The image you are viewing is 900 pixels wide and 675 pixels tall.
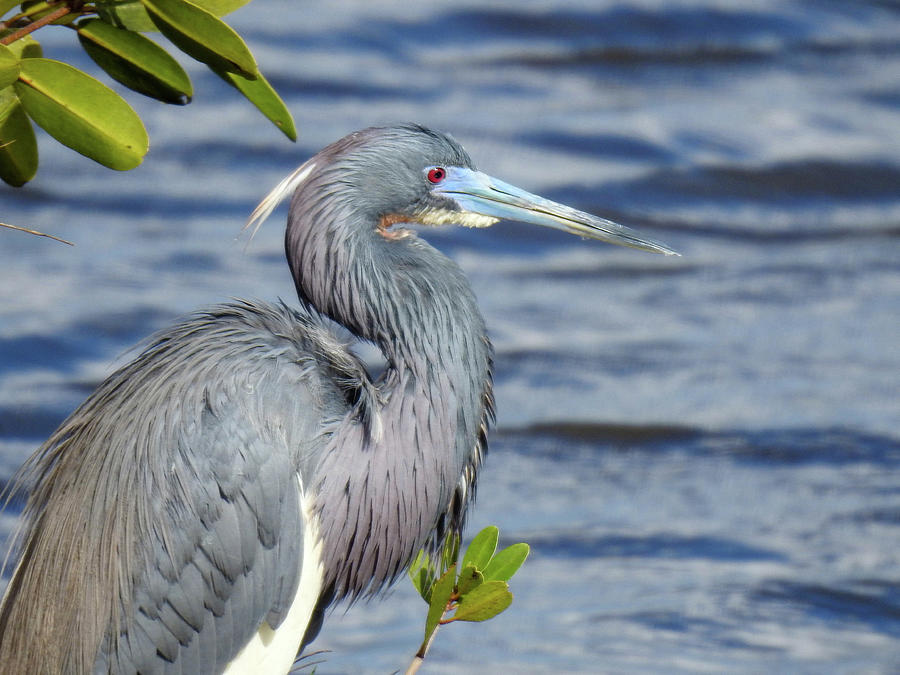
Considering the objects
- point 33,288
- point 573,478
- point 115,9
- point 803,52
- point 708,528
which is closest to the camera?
point 115,9

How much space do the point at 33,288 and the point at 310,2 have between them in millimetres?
4483

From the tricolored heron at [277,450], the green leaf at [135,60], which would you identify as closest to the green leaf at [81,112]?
the green leaf at [135,60]

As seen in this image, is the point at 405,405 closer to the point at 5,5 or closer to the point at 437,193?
the point at 437,193

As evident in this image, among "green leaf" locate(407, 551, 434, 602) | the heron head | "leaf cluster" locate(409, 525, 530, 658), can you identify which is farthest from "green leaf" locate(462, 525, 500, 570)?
the heron head

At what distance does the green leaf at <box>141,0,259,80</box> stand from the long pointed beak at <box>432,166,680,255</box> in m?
1.10

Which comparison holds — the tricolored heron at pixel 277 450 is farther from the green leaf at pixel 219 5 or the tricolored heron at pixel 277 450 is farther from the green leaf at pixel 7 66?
the green leaf at pixel 7 66

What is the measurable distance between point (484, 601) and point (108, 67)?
4.38ft

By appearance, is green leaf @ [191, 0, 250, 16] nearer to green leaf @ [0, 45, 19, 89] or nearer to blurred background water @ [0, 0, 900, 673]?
green leaf @ [0, 45, 19, 89]

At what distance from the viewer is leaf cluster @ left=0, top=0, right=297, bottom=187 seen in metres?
2.24

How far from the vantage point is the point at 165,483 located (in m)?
3.03

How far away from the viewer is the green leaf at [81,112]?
231 centimetres

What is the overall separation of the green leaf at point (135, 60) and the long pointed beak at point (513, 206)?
95 centimetres

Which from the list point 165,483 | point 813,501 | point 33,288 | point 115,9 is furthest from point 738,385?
point 115,9

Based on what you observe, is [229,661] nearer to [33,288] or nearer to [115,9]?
[115,9]
